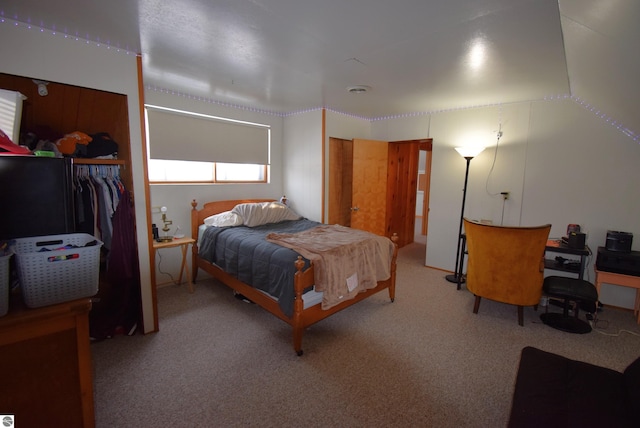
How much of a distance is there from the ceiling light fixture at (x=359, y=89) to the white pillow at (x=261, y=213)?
1917mm

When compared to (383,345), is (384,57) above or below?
above

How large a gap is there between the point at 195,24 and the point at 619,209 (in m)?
4.63

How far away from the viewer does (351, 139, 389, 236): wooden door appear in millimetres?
4656

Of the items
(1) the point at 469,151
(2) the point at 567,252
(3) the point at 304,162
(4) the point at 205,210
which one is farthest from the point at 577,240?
(4) the point at 205,210

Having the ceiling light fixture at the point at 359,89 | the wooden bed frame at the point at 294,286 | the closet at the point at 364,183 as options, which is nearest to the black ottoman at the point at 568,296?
the wooden bed frame at the point at 294,286

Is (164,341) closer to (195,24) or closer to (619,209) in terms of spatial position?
(195,24)

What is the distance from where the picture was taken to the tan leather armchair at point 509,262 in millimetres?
2721

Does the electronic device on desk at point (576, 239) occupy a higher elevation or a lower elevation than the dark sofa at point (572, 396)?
higher

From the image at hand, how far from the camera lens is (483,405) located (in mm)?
1893

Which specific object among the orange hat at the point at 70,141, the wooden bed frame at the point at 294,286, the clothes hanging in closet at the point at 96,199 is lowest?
the wooden bed frame at the point at 294,286

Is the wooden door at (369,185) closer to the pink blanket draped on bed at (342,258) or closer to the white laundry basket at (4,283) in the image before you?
the pink blanket draped on bed at (342,258)

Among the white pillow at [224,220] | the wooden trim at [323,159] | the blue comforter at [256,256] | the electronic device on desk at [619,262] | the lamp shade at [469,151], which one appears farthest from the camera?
the wooden trim at [323,159]

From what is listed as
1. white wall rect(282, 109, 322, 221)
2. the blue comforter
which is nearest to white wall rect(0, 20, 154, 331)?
the blue comforter

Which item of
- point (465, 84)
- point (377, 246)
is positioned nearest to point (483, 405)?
point (377, 246)
